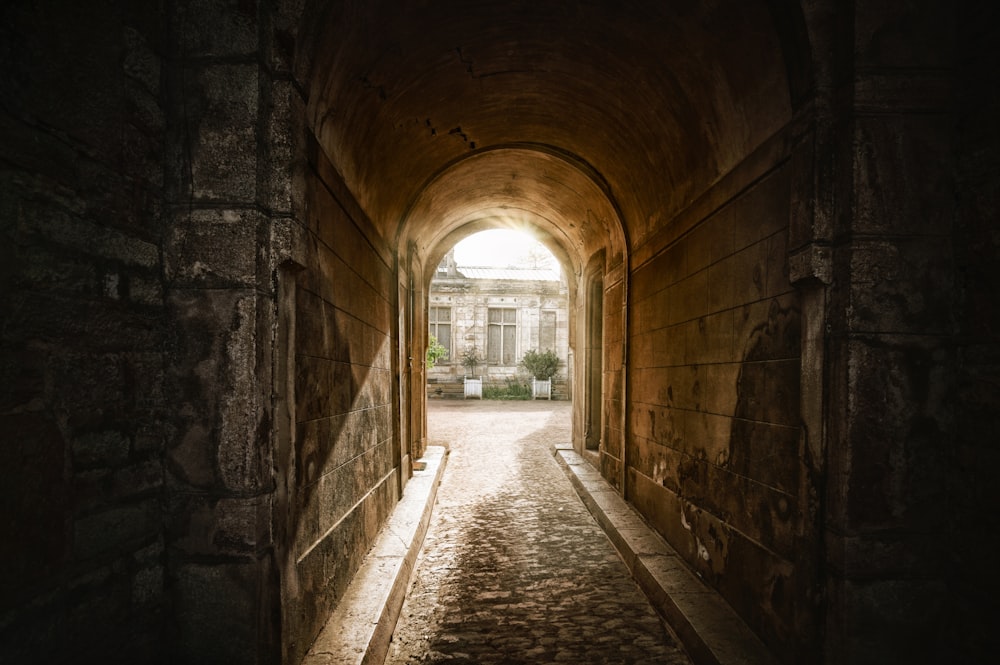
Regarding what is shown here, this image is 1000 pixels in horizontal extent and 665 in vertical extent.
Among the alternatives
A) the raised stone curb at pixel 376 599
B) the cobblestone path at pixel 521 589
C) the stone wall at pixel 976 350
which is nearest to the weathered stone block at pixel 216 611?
the raised stone curb at pixel 376 599

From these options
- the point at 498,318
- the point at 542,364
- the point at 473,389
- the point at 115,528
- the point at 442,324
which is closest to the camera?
the point at 115,528

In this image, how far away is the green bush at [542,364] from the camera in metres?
22.8

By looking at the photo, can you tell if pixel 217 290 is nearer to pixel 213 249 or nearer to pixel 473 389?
pixel 213 249

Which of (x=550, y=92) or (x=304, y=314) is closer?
(x=304, y=314)

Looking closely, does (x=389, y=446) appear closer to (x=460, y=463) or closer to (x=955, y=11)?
(x=460, y=463)

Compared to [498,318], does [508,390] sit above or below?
below

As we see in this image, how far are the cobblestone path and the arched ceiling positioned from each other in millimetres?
3370

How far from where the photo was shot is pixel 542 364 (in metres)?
22.8

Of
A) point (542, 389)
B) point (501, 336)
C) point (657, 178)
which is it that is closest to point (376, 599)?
point (657, 178)

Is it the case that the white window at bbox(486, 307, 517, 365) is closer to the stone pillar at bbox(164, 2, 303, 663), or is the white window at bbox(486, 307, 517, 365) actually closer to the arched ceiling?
the arched ceiling

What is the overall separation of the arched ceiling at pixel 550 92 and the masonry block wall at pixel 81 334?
0.98 metres

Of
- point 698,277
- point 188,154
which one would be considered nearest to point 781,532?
point 698,277

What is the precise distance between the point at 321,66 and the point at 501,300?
2190 centimetres

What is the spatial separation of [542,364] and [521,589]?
18644 mm
